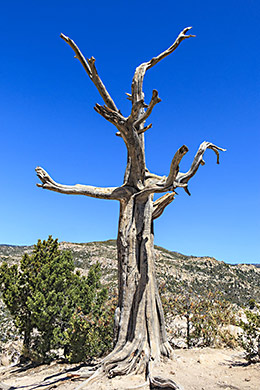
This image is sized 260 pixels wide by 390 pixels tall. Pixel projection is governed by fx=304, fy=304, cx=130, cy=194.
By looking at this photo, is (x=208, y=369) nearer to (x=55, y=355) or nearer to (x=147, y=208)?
(x=147, y=208)

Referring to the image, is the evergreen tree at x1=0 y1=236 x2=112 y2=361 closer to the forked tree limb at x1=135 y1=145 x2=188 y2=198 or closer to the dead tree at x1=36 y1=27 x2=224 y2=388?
the dead tree at x1=36 y1=27 x2=224 y2=388

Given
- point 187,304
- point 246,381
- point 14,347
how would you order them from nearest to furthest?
point 246,381 → point 187,304 → point 14,347

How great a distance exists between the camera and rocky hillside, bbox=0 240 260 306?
23609 millimetres

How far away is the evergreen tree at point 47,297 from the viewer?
32.7 ft

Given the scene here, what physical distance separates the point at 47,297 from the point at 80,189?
213 inches

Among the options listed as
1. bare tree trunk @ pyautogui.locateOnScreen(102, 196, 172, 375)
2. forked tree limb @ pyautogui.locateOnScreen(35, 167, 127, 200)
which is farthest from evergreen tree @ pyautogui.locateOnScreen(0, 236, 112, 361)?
forked tree limb @ pyautogui.locateOnScreen(35, 167, 127, 200)

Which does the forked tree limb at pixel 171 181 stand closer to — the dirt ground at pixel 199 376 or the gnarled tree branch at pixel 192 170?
the gnarled tree branch at pixel 192 170

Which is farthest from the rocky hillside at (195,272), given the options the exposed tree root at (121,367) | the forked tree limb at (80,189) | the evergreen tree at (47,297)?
the exposed tree root at (121,367)

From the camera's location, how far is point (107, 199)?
22.9 ft

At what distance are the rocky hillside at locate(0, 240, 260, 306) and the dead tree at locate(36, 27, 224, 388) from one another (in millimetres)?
15280

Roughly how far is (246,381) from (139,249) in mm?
2992

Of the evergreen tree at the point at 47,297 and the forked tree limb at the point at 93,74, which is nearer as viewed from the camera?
the forked tree limb at the point at 93,74

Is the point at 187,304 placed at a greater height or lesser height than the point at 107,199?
lesser

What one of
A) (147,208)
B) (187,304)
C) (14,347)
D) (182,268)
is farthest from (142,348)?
(182,268)
